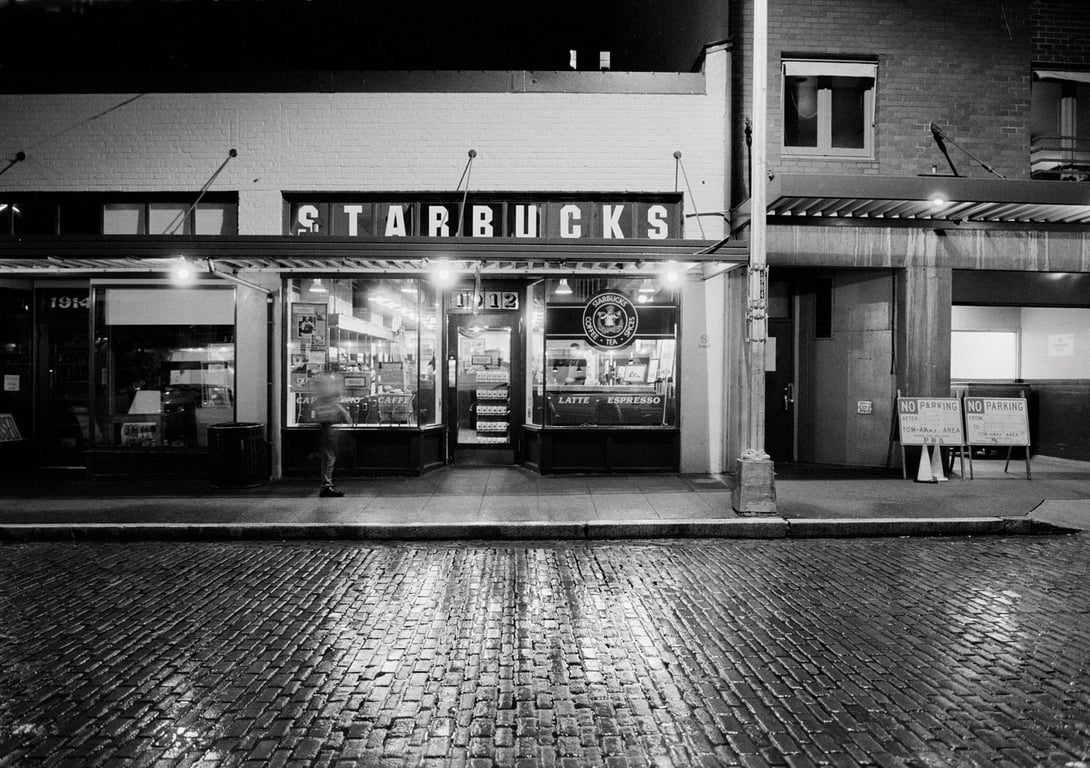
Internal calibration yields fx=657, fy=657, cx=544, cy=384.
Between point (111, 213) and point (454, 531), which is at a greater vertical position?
point (111, 213)

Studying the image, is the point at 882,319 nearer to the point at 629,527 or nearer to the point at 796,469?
the point at 796,469

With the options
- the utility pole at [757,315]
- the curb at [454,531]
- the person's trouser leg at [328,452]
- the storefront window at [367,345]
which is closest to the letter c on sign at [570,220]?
the storefront window at [367,345]

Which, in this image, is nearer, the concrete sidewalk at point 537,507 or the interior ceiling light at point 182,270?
the concrete sidewalk at point 537,507

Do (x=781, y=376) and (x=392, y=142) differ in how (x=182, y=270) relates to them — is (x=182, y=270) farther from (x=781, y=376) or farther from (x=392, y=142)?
(x=781, y=376)

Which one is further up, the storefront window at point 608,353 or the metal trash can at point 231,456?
the storefront window at point 608,353

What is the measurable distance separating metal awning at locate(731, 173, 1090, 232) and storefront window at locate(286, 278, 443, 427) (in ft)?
19.4

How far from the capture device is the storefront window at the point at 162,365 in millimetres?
11492

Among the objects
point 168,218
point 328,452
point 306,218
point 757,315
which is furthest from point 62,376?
point 757,315

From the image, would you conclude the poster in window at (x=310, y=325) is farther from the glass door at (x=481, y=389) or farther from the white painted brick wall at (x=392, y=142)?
the glass door at (x=481, y=389)

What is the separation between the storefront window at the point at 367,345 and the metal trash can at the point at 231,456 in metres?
1.18

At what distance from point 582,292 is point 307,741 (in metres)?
9.09

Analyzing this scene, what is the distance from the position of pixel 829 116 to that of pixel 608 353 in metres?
5.84

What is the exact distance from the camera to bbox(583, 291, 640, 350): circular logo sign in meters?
11.5

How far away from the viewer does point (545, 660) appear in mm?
4430
